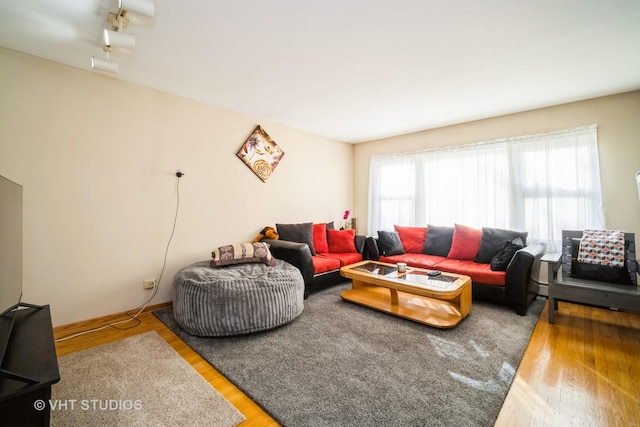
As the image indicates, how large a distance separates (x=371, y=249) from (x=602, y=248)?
2431 mm

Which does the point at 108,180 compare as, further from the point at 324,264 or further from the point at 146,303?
the point at 324,264

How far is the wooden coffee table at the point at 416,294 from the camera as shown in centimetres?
245

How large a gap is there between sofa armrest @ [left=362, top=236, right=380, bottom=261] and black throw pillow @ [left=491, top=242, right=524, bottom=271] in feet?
4.73

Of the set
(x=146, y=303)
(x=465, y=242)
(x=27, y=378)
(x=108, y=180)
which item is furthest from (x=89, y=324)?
(x=465, y=242)

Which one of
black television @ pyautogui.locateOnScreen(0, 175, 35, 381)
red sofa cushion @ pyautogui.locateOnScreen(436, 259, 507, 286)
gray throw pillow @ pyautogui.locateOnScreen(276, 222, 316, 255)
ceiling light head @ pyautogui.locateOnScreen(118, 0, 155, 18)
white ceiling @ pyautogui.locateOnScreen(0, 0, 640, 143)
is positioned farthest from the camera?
gray throw pillow @ pyautogui.locateOnScreen(276, 222, 316, 255)

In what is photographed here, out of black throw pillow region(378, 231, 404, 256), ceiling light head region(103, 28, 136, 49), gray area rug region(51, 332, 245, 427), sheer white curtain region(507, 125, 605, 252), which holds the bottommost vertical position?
gray area rug region(51, 332, 245, 427)

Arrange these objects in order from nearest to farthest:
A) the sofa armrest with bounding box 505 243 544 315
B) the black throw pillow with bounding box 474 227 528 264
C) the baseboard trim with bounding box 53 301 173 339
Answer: the baseboard trim with bounding box 53 301 173 339, the sofa armrest with bounding box 505 243 544 315, the black throw pillow with bounding box 474 227 528 264

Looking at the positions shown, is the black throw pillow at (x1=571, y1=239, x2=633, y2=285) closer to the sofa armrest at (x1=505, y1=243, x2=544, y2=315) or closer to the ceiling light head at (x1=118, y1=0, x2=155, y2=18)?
the sofa armrest at (x1=505, y1=243, x2=544, y2=315)

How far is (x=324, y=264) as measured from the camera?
3.50 meters

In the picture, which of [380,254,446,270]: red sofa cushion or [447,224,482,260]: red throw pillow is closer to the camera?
[380,254,446,270]: red sofa cushion

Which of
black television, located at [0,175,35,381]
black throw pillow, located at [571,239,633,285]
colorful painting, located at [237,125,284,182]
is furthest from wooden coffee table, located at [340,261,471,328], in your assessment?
black television, located at [0,175,35,381]

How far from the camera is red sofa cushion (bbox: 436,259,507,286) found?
9.46 ft

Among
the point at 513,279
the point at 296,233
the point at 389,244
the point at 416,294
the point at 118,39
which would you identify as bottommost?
the point at 416,294

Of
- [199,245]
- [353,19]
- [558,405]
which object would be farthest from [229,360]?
[353,19]
